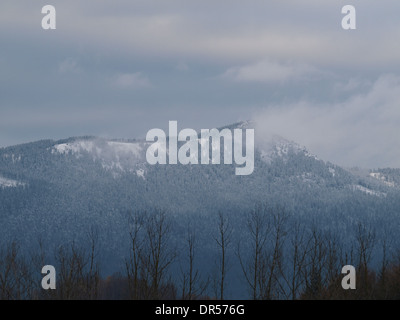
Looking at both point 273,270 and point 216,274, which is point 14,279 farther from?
point 273,270

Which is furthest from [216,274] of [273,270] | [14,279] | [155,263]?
[155,263]

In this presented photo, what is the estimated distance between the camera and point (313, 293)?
5125 centimetres

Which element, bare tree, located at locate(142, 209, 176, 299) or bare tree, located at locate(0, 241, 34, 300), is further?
bare tree, located at locate(0, 241, 34, 300)

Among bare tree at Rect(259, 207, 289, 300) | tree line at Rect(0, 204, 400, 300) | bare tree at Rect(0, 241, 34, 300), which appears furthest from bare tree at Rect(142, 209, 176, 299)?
bare tree at Rect(0, 241, 34, 300)

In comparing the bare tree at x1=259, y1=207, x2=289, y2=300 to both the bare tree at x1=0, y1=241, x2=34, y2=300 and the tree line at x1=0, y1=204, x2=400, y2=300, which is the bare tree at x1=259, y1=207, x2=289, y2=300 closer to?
the tree line at x1=0, y1=204, x2=400, y2=300

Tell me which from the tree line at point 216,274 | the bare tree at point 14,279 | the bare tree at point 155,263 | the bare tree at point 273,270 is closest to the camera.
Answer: the bare tree at point 155,263

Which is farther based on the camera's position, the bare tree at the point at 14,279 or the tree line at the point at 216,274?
the bare tree at the point at 14,279

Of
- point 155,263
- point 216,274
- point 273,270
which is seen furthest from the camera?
point 216,274

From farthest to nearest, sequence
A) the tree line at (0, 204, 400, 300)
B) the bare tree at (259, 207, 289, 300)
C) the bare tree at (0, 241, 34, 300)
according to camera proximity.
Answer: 1. the bare tree at (0, 241, 34, 300)
2. the tree line at (0, 204, 400, 300)
3. the bare tree at (259, 207, 289, 300)

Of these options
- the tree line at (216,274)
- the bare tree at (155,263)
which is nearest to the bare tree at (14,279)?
the tree line at (216,274)

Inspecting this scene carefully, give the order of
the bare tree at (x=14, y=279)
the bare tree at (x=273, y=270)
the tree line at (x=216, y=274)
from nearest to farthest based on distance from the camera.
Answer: the bare tree at (x=273, y=270) < the tree line at (x=216, y=274) < the bare tree at (x=14, y=279)

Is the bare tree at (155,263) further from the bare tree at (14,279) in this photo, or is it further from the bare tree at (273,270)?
the bare tree at (14,279)
